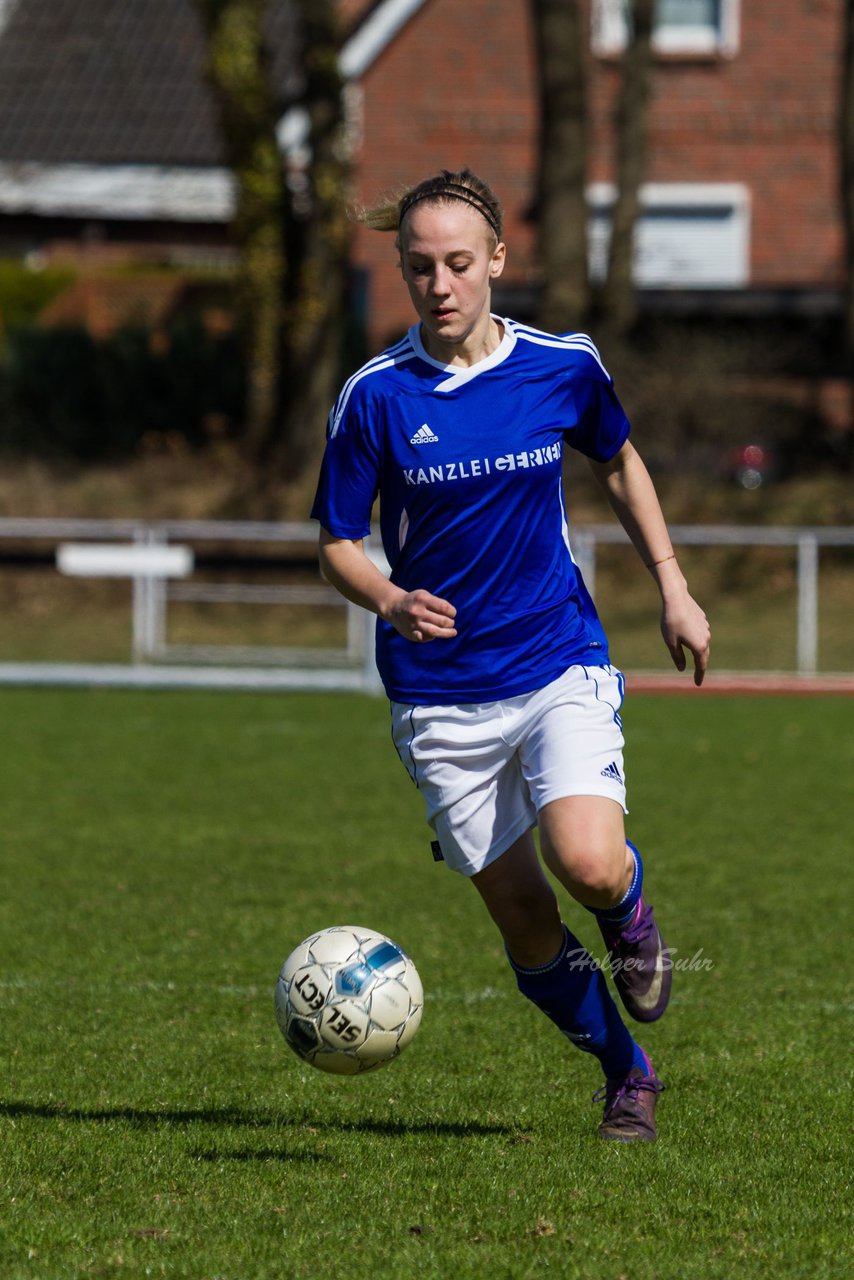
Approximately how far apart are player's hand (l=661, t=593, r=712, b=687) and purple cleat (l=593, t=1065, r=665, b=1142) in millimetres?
1025

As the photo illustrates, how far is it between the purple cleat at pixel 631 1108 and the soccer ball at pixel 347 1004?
1.76 ft

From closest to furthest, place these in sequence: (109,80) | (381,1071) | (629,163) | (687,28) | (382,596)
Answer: (382,596) < (381,1071) < (629,163) < (687,28) < (109,80)

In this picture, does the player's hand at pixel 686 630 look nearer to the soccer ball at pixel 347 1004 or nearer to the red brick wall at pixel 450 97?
the soccer ball at pixel 347 1004

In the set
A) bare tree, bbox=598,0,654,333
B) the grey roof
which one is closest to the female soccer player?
bare tree, bbox=598,0,654,333

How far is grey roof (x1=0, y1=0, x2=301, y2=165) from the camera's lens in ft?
115

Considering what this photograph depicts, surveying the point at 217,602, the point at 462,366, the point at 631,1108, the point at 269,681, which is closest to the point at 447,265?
the point at 462,366

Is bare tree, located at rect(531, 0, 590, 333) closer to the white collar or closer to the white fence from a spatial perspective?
the white fence

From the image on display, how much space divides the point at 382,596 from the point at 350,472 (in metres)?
0.39

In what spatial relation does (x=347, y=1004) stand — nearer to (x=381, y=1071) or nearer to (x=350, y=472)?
(x=381, y=1071)

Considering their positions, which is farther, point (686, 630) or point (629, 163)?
point (629, 163)

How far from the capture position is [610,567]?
22219mm

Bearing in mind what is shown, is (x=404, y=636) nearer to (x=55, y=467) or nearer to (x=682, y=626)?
(x=682, y=626)

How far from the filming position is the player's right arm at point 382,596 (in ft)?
13.6

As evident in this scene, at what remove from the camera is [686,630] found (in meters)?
4.61
